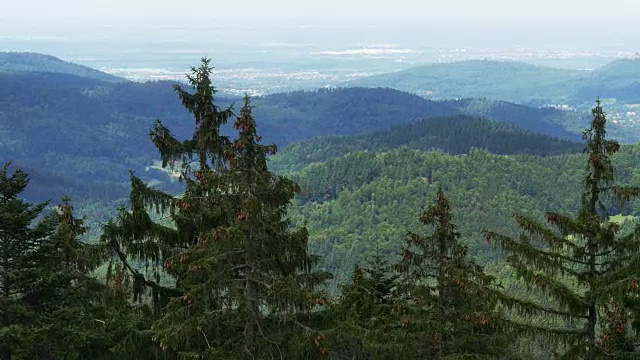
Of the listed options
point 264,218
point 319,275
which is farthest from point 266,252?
point 319,275

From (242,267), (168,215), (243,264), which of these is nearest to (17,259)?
(168,215)

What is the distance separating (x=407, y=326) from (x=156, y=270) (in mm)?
9132

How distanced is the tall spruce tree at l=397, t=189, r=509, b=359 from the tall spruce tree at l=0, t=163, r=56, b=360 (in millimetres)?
11049

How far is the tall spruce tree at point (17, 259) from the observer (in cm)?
1906

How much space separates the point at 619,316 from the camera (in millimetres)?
21688

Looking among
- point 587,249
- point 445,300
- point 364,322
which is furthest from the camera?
point 364,322

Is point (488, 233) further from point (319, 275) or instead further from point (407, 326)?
point (319, 275)

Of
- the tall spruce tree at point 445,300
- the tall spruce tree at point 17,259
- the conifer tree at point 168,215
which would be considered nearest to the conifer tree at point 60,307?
the tall spruce tree at point 17,259

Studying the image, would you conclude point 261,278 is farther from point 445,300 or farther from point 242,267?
point 445,300

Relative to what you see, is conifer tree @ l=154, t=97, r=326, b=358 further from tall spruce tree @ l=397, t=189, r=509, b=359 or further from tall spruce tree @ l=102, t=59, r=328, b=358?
tall spruce tree @ l=397, t=189, r=509, b=359

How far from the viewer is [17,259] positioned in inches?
784

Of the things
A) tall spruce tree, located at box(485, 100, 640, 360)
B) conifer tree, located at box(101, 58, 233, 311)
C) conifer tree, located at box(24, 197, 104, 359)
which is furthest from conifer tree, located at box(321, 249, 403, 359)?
conifer tree, located at box(24, 197, 104, 359)

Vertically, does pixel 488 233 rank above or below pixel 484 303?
above

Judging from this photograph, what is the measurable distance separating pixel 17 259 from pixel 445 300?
1303 centimetres
